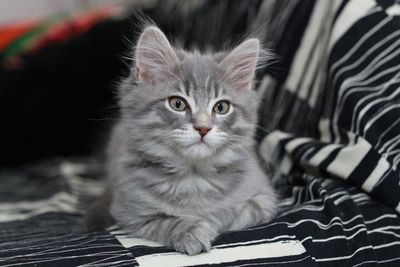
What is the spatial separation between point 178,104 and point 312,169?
0.57 meters

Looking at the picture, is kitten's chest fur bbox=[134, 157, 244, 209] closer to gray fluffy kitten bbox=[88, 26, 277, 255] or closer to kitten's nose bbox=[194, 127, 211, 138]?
gray fluffy kitten bbox=[88, 26, 277, 255]

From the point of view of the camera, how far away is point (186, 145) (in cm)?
136

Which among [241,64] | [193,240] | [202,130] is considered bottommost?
[193,240]

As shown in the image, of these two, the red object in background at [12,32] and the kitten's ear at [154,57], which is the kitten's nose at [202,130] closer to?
the kitten's ear at [154,57]

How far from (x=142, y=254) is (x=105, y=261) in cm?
9

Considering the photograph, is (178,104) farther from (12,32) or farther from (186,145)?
(12,32)

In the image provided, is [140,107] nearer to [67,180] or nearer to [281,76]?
[281,76]

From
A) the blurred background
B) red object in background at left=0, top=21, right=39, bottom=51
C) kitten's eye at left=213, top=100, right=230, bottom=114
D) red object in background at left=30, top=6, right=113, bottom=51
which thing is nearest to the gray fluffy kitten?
kitten's eye at left=213, top=100, right=230, bottom=114

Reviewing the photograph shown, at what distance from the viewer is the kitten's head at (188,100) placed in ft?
4.50

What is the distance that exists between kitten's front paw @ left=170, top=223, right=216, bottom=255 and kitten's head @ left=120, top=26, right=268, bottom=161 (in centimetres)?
19

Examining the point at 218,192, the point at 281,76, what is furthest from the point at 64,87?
the point at 218,192

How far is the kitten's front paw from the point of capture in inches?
50.1

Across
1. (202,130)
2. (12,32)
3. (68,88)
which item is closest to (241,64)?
(202,130)

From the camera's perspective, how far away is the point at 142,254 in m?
1.29
